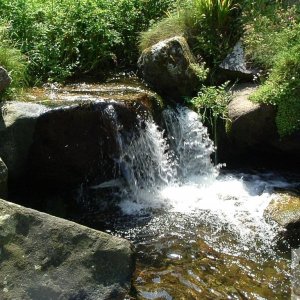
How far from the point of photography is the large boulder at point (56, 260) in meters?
4.02

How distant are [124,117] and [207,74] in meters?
2.01

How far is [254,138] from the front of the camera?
758cm

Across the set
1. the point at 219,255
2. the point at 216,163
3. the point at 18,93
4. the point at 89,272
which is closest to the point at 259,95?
the point at 216,163

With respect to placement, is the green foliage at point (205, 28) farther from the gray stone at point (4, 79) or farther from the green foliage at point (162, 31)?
the gray stone at point (4, 79)

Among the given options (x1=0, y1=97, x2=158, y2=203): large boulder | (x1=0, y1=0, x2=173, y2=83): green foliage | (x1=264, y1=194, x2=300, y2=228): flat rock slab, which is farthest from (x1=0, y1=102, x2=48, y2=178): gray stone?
(x1=264, y1=194, x2=300, y2=228): flat rock slab

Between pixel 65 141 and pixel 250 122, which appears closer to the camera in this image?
pixel 65 141

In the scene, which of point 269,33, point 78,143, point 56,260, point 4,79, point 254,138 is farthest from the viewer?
point 269,33

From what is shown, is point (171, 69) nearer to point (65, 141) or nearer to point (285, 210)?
point (65, 141)

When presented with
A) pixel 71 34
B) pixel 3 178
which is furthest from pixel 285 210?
pixel 71 34

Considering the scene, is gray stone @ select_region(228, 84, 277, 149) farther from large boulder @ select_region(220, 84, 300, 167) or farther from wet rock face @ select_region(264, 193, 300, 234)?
wet rock face @ select_region(264, 193, 300, 234)

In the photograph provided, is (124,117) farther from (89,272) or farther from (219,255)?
(89,272)

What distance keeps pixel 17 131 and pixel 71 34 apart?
Result: 8.99 feet

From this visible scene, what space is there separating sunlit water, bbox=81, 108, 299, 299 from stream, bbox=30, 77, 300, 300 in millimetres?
10

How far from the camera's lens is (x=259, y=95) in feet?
24.2
